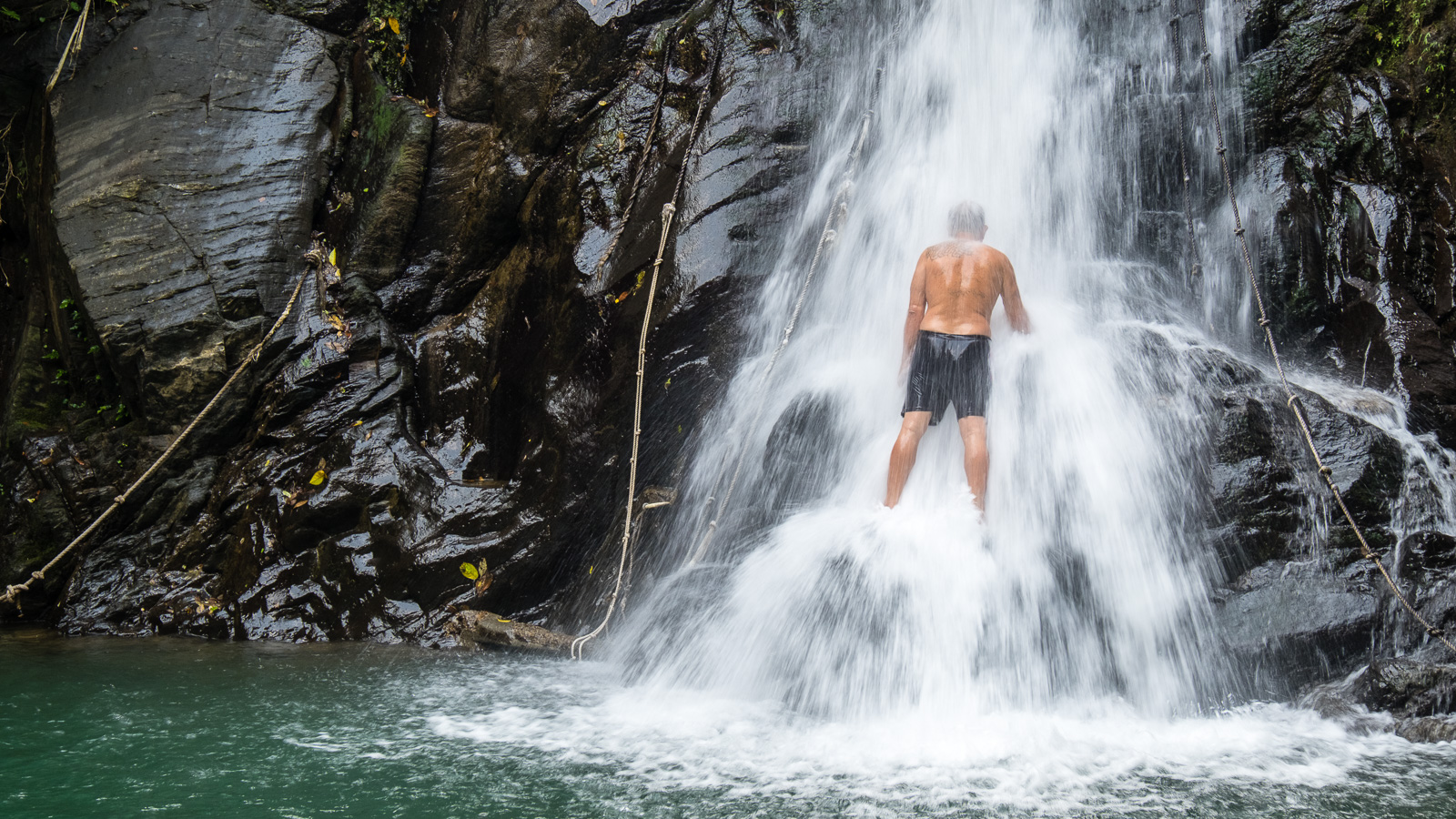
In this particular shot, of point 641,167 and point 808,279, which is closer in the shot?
point 808,279

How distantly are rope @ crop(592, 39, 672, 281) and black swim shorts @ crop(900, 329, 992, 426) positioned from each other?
2412mm

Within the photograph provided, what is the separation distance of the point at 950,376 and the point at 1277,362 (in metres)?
Result: 1.66

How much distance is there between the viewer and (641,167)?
260 inches

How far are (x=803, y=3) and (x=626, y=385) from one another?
3407 millimetres

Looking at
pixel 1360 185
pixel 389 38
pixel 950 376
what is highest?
pixel 389 38

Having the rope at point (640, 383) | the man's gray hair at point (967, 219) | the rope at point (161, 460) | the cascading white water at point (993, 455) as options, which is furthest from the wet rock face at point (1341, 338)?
the rope at point (161, 460)

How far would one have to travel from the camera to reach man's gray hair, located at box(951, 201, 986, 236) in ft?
17.9

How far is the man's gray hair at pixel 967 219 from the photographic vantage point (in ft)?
17.9

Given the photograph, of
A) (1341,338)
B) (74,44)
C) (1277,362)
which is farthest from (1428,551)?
(74,44)

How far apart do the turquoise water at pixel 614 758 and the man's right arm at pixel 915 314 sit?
2.26m

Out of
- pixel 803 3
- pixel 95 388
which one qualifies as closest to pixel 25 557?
pixel 95 388

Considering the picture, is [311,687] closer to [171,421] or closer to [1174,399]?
[171,421]

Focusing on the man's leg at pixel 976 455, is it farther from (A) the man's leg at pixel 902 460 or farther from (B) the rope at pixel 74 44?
(B) the rope at pixel 74 44

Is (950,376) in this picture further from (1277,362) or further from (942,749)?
(942,749)
